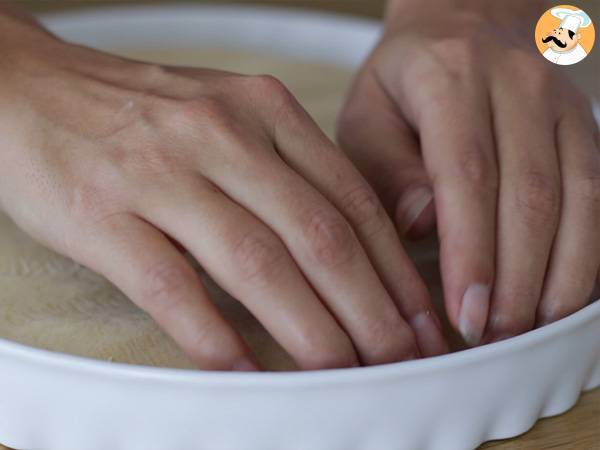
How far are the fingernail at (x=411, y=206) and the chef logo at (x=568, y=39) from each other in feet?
0.51

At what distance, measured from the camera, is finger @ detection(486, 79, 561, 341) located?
459 mm

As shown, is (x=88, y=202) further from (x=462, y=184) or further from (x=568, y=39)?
(x=568, y=39)

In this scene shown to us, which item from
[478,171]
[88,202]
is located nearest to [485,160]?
[478,171]

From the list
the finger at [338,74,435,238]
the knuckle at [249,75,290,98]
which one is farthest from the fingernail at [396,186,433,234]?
the knuckle at [249,75,290,98]

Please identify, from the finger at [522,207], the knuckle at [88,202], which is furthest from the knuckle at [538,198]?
the knuckle at [88,202]

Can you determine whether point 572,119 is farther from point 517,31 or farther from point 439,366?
point 439,366

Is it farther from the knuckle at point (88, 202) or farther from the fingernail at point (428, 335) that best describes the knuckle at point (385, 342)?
the knuckle at point (88, 202)

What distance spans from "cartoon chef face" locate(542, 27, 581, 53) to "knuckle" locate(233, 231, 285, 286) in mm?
281

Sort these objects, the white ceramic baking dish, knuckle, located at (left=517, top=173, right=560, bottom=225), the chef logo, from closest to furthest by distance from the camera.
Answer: the white ceramic baking dish < knuckle, located at (left=517, top=173, right=560, bottom=225) < the chef logo

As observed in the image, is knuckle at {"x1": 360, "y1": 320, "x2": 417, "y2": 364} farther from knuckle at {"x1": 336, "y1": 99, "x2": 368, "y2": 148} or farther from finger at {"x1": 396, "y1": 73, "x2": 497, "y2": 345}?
knuckle at {"x1": 336, "y1": 99, "x2": 368, "y2": 148}

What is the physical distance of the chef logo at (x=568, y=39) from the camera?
1.93ft

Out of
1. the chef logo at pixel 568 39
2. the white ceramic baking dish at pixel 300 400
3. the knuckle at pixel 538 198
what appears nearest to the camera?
the white ceramic baking dish at pixel 300 400

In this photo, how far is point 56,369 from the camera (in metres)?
0.38

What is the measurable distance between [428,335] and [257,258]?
0.33ft
